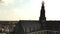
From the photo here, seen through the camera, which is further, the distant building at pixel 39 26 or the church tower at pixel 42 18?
the church tower at pixel 42 18

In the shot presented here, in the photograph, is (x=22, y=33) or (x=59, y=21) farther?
(x=59, y=21)

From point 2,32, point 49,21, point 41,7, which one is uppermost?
point 41,7

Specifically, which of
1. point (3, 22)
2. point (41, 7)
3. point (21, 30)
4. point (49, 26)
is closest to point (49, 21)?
point (49, 26)

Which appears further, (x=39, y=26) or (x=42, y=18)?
(x=39, y=26)

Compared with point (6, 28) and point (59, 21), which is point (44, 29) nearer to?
point (59, 21)

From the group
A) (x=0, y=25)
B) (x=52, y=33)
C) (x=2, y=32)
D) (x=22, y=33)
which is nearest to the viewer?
(x=22, y=33)

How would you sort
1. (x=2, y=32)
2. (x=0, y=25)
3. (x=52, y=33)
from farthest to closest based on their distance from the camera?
(x=0, y=25) → (x=2, y=32) → (x=52, y=33)

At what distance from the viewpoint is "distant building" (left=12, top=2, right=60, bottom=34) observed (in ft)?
153

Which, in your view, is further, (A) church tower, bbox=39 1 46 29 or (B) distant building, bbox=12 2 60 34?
(A) church tower, bbox=39 1 46 29

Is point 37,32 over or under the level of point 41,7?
under

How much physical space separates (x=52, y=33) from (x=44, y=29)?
4500 mm

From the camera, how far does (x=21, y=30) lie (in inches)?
1796

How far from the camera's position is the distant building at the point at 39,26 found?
153 ft

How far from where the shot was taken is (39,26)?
52875 mm
